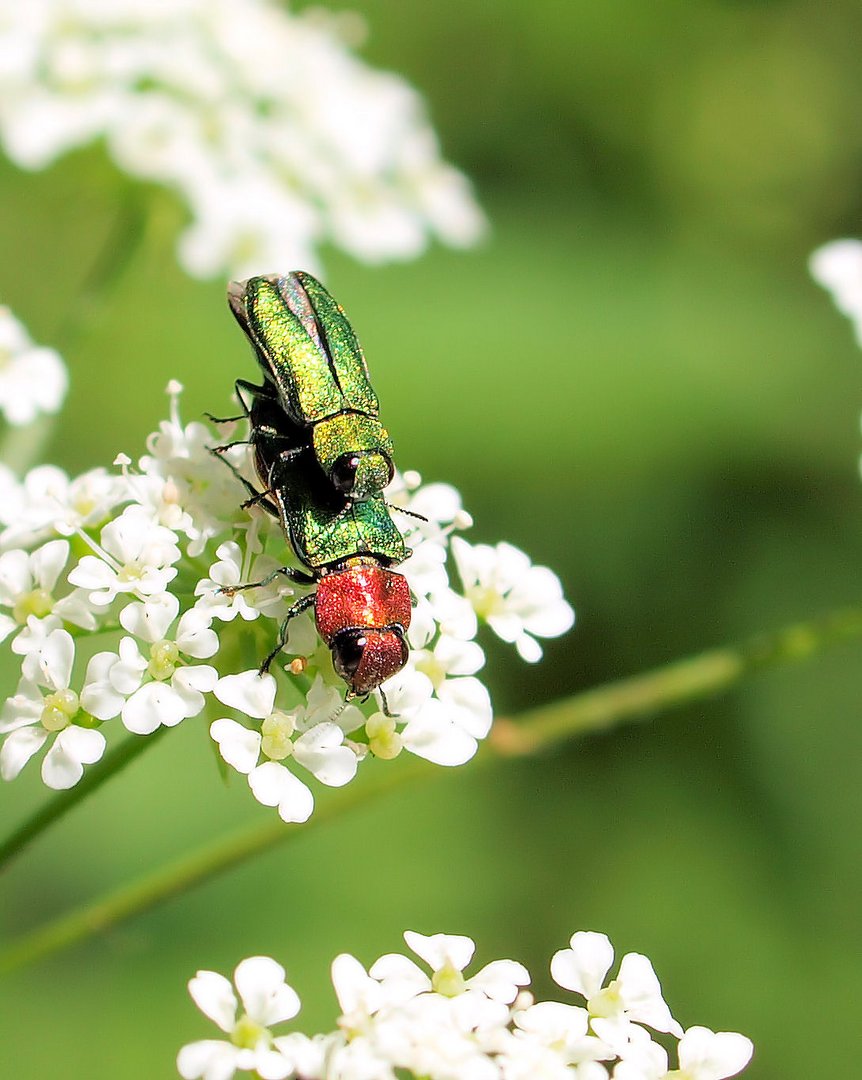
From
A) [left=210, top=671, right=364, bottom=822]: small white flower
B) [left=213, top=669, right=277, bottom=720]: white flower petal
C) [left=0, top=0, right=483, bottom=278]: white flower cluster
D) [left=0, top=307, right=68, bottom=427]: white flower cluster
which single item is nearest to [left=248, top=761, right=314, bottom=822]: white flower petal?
[left=210, top=671, right=364, bottom=822]: small white flower

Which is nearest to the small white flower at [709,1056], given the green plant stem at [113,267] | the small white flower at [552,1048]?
the small white flower at [552,1048]

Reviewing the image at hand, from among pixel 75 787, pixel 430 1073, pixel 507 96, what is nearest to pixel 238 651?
pixel 75 787

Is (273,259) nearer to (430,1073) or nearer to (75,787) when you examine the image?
(75,787)

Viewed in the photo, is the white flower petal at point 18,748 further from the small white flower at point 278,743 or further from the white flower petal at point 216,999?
the white flower petal at point 216,999

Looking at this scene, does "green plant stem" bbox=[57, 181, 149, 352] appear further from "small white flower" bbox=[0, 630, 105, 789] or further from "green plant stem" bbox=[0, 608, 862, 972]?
"small white flower" bbox=[0, 630, 105, 789]

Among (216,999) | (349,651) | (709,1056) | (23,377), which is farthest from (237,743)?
(23,377)

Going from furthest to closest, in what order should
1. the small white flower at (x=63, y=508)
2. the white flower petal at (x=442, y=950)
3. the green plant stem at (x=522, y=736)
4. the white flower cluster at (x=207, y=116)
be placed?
the white flower cluster at (x=207, y=116), the green plant stem at (x=522, y=736), the small white flower at (x=63, y=508), the white flower petal at (x=442, y=950)
